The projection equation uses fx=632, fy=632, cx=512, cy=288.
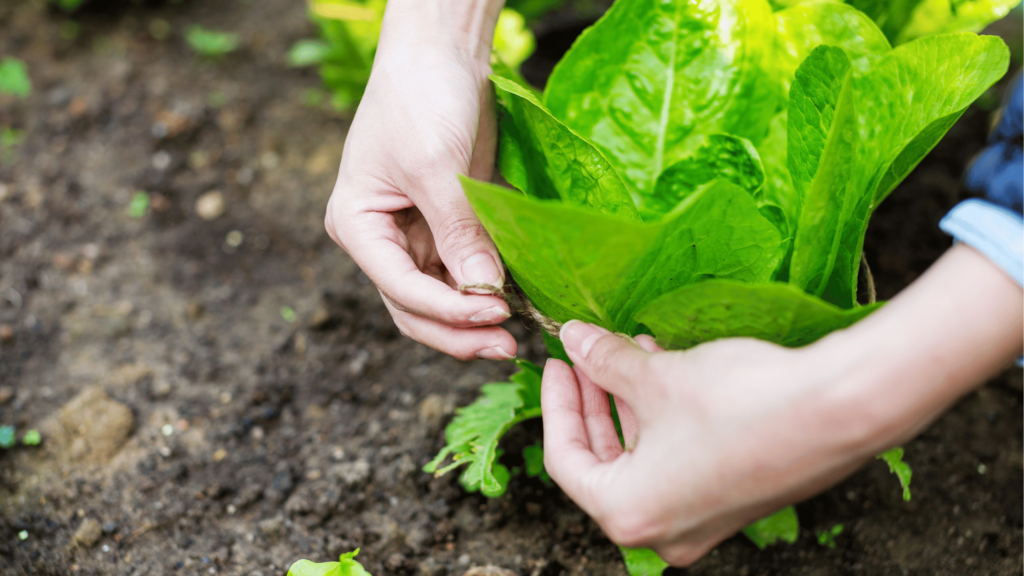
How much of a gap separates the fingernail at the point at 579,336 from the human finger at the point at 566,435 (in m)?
0.10

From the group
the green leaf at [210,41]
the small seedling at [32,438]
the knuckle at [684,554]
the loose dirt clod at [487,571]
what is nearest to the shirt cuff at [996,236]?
the knuckle at [684,554]

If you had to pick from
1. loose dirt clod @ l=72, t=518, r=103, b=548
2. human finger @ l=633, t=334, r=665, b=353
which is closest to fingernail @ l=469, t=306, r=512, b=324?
human finger @ l=633, t=334, r=665, b=353

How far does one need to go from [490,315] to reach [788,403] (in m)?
0.47

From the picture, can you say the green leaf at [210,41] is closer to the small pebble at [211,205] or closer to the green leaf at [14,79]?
the green leaf at [14,79]

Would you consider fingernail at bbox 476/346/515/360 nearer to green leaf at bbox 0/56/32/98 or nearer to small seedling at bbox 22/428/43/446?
small seedling at bbox 22/428/43/446

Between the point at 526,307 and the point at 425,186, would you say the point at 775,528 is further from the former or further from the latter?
the point at 425,186

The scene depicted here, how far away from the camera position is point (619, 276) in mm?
911

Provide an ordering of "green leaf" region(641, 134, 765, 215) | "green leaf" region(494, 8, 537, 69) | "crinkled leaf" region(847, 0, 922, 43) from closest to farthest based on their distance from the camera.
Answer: "green leaf" region(641, 134, 765, 215) < "crinkled leaf" region(847, 0, 922, 43) < "green leaf" region(494, 8, 537, 69)

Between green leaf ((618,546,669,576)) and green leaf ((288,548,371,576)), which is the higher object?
green leaf ((618,546,669,576))

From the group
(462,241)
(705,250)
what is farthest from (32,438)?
(705,250)

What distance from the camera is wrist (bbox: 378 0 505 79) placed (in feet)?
4.10

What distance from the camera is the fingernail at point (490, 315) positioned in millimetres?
1021

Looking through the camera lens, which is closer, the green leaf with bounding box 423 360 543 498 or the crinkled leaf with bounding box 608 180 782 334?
the crinkled leaf with bounding box 608 180 782 334

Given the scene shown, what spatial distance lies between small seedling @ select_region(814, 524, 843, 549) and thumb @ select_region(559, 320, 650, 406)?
2.53ft
